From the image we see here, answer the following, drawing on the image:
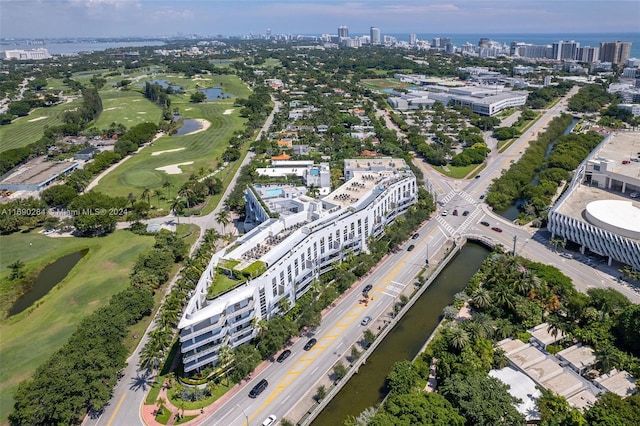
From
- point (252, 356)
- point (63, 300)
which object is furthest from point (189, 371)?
point (63, 300)

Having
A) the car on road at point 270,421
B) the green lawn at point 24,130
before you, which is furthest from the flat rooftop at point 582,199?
the green lawn at point 24,130

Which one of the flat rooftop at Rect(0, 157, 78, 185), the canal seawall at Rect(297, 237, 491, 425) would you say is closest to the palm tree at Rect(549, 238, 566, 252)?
the canal seawall at Rect(297, 237, 491, 425)

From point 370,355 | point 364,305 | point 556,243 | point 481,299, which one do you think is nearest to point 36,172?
point 364,305

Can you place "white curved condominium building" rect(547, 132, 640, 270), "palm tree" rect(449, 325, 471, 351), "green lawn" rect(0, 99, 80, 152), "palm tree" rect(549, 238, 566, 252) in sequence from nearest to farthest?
1. "palm tree" rect(449, 325, 471, 351)
2. "white curved condominium building" rect(547, 132, 640, 270)
3. "palm tree" rect(549, 238, 566, 252)
4. "green lawn" rect(0, 99, 80, 152)

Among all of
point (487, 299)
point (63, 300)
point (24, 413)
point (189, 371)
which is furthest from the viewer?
point (63, 300)

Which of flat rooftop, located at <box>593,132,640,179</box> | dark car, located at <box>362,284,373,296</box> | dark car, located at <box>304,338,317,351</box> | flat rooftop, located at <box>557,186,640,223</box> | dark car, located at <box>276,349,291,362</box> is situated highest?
flat rooftop, located at <box>593,132,640,179</box>

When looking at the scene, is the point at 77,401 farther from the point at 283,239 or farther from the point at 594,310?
the point at 594,310

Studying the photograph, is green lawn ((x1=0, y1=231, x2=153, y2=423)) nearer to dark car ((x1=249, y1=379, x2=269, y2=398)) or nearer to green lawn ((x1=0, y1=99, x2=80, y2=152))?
dark car ((x1=249, y1=379, x2=269, y2=398))
